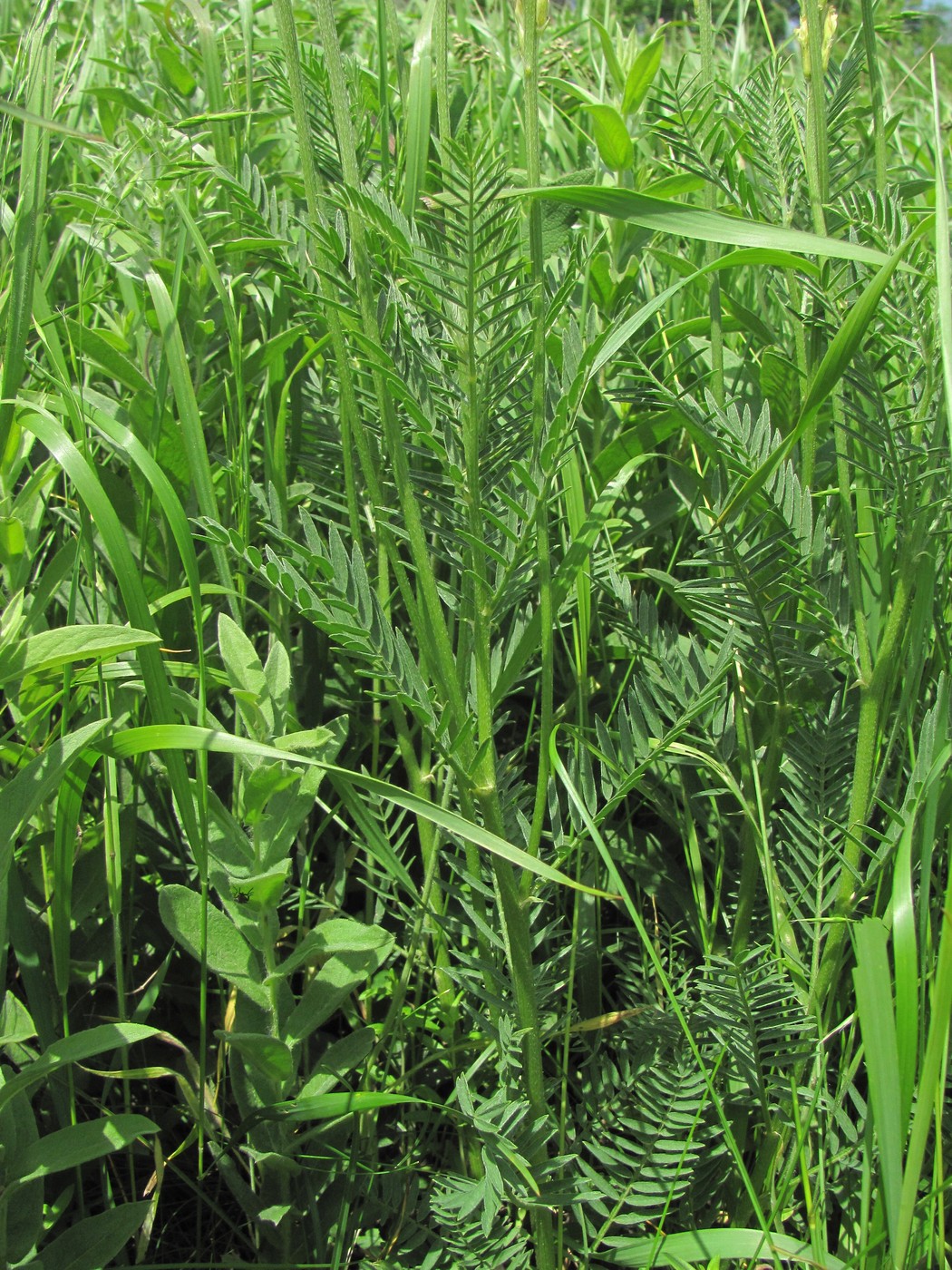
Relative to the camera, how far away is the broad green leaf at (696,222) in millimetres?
610

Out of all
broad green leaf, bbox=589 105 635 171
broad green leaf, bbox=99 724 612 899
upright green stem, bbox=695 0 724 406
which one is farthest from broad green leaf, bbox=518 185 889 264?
broad green leaf, bbox=99 724 612 899

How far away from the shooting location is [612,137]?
0.78 m

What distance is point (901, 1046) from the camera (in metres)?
0.61

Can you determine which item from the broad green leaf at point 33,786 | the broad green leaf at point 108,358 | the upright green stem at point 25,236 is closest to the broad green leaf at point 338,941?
the broad green leaf at point 33,786

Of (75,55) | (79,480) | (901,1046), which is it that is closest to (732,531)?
(901,1046)

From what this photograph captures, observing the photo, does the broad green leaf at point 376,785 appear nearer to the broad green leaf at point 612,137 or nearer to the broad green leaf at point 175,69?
the broad green leaf at point 612,137

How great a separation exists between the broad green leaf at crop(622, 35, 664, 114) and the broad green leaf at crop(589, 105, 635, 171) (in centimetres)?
5

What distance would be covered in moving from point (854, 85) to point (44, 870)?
1004 millimetres

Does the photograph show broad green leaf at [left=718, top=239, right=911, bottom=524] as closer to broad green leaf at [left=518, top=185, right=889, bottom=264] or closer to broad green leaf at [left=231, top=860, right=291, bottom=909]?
broad green leaf at [left=518, top=185, right=889, bottom=264]

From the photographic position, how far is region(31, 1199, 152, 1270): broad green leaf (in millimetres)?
734

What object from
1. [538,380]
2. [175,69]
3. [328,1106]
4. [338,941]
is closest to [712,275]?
[538,380]

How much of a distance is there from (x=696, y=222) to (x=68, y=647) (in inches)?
20.3

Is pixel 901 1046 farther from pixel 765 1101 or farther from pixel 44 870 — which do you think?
pixel 44 870

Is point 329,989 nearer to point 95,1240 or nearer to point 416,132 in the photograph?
point 95,1240
